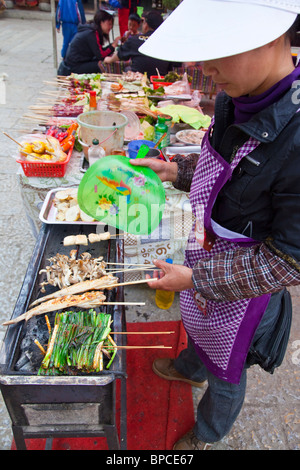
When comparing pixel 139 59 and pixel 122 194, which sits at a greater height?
pixel 139 59

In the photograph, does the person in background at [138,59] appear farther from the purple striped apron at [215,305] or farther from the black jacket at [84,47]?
the purple striped apron at [215,305]

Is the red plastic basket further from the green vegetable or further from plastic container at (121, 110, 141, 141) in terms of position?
the green vegetable

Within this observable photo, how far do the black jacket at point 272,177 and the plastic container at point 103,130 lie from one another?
59.9 inches

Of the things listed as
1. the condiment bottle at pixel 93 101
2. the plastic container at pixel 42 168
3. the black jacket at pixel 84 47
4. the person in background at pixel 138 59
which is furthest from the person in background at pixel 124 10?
the plastic container at pixel 42 168

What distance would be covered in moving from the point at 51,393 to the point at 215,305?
36.9 inches

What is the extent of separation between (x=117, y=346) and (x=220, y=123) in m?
1.21

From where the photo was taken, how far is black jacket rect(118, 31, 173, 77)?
→ 6086mm

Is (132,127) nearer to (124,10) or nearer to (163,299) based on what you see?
(163,299)

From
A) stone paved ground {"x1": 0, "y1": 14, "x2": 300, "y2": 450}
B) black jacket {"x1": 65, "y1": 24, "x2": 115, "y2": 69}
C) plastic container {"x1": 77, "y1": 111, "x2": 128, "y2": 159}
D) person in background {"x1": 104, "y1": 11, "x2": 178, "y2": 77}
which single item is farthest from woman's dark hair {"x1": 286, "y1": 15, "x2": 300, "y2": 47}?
black jacket {"x1": 65, "y1": 24, "x2": 115, "y2": 69}

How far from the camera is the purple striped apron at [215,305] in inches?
58.4

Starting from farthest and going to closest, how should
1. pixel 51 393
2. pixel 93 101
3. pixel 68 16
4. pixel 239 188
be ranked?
pixel 68 16, pixel 93 101, pixel 51 393, pixel 239 188

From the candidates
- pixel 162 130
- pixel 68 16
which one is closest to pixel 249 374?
pixel 162 130

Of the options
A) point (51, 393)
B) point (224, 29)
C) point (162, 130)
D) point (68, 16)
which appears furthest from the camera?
point (68, 16)

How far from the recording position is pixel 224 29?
0.94m
